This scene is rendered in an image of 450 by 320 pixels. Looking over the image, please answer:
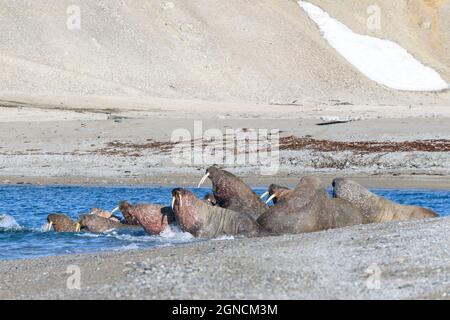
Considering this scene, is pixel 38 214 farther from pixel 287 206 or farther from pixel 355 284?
pixel 355 284

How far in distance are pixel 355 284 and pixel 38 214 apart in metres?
13.0

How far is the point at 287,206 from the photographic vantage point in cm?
1539

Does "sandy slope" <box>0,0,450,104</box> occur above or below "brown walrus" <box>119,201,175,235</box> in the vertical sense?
above

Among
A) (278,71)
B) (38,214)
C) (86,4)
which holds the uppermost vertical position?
(86,4)

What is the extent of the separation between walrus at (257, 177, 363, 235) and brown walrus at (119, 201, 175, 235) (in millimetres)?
1713

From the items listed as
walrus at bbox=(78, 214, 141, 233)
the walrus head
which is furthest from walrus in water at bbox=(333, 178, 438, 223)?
walrus at bbox=(78, 214, 141, 233)

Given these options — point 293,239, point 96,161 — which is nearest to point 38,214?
point 96,161

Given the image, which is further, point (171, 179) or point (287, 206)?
point (171, 179)

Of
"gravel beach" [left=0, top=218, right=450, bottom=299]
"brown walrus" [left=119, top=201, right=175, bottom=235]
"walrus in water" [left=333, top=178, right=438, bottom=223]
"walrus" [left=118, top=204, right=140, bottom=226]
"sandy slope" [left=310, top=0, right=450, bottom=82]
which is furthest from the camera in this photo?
"sandy slope" [left=310, top=0, right=450, bottom=82]

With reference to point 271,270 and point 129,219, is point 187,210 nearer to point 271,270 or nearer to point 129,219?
point 129,219

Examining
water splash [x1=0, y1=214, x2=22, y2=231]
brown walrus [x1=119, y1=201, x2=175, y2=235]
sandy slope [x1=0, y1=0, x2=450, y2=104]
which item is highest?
sandy slope [x1=0, y1=0, x2=450, y2=104]

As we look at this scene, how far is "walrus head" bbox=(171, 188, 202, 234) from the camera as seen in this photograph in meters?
15.6

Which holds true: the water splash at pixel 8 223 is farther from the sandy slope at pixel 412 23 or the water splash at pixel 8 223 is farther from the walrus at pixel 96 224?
the sandy slope at pixel 412 23

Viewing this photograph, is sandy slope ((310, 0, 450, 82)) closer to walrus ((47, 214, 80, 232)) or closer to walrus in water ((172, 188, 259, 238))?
walrus ((47, 214, 80, 232))
